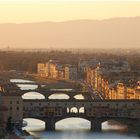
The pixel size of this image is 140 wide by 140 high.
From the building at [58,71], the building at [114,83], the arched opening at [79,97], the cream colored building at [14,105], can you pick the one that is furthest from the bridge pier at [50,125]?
the building at [58,71]

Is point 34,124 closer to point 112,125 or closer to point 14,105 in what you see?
point 14,105

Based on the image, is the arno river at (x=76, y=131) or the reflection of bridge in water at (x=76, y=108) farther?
the reflection of bridge in water at (x=76, y=108)

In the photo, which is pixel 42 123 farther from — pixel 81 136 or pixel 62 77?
pixel 62 77

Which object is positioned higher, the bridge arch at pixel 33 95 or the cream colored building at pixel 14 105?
the cream colored building at pixel 14 105

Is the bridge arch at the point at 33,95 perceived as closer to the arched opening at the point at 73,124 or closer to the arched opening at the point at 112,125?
the arched opening at the point at 73,124

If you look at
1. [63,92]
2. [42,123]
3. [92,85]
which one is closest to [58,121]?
[42,123]

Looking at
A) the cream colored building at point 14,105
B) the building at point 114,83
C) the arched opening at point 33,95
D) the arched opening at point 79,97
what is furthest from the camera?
the arched opening at point 33,95

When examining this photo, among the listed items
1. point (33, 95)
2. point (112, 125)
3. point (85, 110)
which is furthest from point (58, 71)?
point (112, 125)

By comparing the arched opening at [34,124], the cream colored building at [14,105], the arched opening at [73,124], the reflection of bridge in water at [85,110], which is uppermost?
the cream colored building at [14,105]

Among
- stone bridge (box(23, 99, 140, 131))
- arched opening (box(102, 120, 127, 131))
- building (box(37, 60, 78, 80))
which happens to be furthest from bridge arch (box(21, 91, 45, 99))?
building (box(37, 60, 78, 80))
